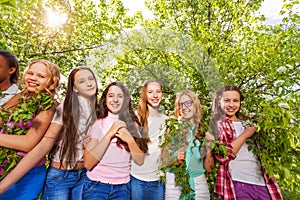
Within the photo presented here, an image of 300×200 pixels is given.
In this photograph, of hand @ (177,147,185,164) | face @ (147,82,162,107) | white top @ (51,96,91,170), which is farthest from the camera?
hand @ (177,147,185,164)

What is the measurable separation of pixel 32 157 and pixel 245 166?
133 centimetres

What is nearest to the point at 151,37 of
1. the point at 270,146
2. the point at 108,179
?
the point at 108,179

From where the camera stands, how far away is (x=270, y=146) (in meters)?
2.06

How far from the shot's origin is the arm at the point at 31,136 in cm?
165

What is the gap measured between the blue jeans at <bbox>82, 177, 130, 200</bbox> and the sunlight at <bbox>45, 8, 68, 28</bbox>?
10.7 feet

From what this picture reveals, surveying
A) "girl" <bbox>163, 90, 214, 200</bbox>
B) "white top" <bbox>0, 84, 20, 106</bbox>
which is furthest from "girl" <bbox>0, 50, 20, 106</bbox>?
"girl" <bbox>163, 90, 214, 200</bbox>

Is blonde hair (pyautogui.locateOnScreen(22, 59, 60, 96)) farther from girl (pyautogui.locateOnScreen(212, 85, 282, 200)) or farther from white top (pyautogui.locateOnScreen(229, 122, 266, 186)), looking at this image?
white top (pyautogui.locateOnScreen(229, 122, 266, 186))

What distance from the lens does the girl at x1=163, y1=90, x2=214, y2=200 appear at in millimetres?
1769

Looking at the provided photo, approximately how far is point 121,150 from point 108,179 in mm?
193

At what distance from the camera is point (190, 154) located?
1.94 metres

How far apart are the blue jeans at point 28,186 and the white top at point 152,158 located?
1.79 feet

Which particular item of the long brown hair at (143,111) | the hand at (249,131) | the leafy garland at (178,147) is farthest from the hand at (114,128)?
the hand at (249,131)

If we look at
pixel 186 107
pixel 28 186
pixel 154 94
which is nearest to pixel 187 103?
pixel 186 107

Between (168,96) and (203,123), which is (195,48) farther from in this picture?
(203,123)
